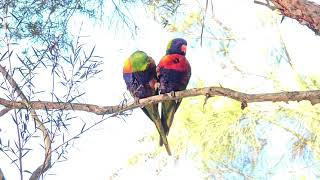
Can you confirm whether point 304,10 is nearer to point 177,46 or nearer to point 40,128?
point 177,46

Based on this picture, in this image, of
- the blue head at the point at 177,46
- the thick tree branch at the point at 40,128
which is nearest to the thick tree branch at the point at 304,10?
the blue head at the point at 177,46

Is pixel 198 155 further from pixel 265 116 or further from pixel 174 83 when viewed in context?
pixel 174 83

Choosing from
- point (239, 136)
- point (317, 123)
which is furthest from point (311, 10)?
point (239, 136)

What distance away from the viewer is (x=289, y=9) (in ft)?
4.66

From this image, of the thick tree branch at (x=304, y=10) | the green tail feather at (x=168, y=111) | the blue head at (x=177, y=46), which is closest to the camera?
the thick tree branch at (x=304, y=10)

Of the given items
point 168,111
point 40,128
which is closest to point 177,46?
point 168,111

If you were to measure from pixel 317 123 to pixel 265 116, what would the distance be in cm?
27

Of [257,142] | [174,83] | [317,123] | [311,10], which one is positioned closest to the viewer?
[311,10]

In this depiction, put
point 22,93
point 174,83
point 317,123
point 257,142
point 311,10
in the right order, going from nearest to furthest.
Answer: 1. point 22,93
2. point 311,10
3. point 174,83
4. point 317,123
5. point 257,142

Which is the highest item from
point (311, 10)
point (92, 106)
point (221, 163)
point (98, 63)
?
point (311, 10)

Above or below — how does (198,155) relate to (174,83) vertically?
below

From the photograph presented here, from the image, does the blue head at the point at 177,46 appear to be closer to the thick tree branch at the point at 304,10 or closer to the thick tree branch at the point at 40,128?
the thick tree branch at the point at 304,10

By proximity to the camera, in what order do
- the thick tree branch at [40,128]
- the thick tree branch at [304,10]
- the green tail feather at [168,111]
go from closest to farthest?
the thick tree branch at [40,128]
the thick tree branch at [304,10]
the green tail feather at [168,111]

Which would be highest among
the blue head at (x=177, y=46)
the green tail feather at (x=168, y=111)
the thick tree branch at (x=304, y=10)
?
the thick tree branch at (x=304, y=10)
